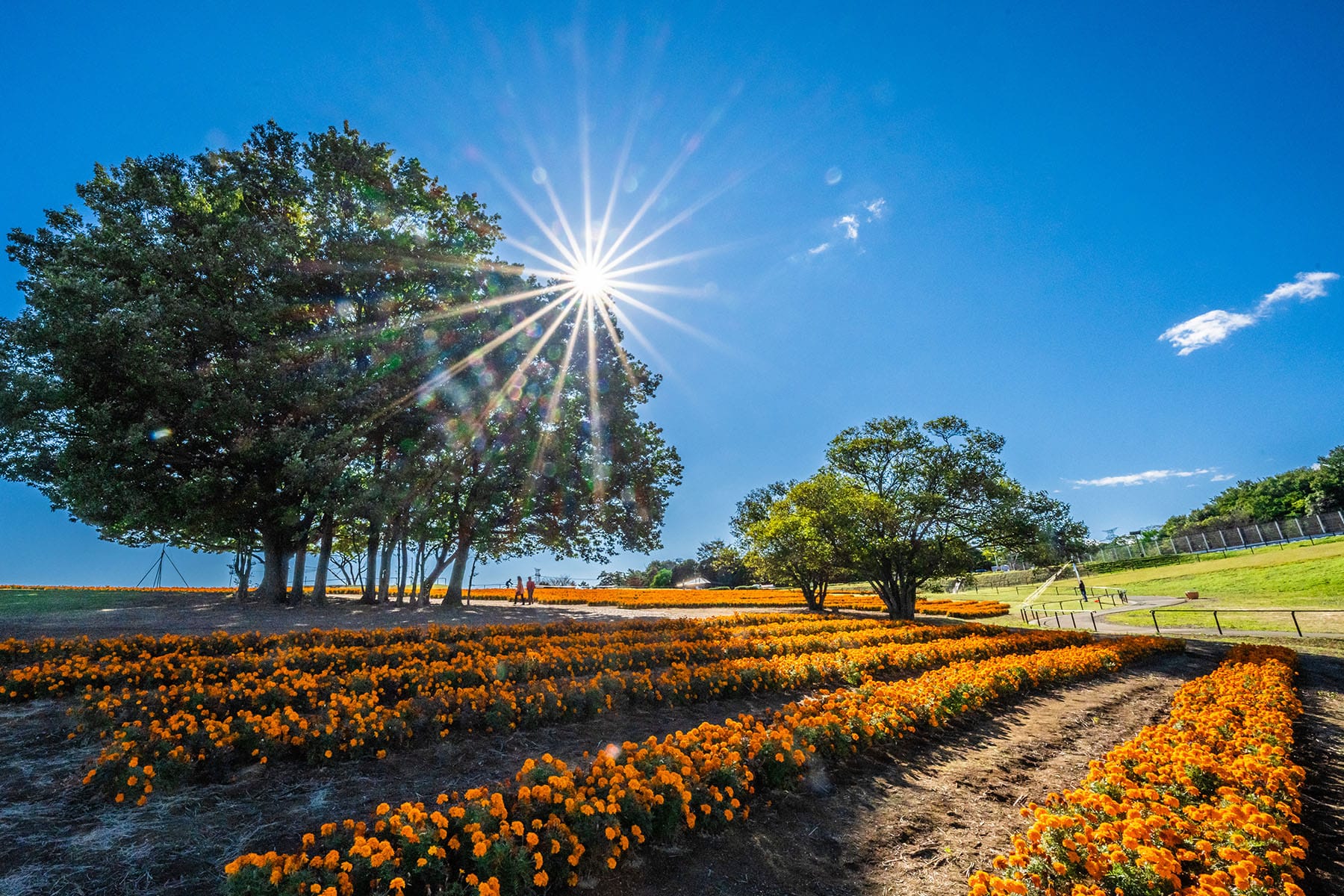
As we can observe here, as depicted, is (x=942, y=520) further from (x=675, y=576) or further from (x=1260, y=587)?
(x=675, y=576)

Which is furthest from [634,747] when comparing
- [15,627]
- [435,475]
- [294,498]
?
[294,498]

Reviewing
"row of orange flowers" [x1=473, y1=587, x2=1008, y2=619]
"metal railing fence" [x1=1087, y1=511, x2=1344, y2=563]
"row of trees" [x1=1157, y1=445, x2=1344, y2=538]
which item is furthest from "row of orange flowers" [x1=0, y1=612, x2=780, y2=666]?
"row of trees" [x1=1157, y1=445, x2=1344, y2=538]

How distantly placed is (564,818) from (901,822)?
9.64 feet

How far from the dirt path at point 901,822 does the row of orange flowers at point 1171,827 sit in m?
0.58

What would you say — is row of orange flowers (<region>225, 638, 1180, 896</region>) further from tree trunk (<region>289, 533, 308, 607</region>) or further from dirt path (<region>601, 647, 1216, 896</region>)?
tree trunk (<region>289, 533, 308, 607</region>)

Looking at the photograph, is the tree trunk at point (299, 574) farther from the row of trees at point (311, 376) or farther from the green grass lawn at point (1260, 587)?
the green grass lawn at point (1260, 587)

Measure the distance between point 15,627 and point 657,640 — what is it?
13429mm

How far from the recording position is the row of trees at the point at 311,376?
612 inches

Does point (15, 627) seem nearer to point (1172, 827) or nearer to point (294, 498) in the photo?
point (294, 498)

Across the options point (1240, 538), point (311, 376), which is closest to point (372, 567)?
point (311, 376)

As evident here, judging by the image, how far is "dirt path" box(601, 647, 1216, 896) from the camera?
11.5 feet

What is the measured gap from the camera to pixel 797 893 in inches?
132

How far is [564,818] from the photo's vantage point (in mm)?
3539

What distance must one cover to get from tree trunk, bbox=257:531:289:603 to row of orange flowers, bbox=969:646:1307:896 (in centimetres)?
2336
